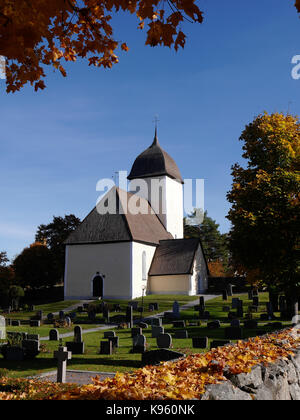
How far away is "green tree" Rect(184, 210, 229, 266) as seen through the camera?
76.2 metres

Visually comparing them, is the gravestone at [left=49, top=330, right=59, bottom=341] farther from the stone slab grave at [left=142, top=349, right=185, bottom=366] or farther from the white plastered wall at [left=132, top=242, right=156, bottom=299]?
the white plastered wall at [left=132, top=242, right=156, bottom=299]

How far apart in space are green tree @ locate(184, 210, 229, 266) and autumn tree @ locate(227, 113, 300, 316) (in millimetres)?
53534

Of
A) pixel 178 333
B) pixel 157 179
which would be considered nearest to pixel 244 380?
pixel 178 333

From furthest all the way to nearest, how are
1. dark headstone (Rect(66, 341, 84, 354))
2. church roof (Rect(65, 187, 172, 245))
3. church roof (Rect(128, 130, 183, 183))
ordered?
church roof (Rect(128, 130, 183, 183)) → church roof (Rect(65, 187, 172, 245)) → dark headstone (Rect(66, 341, 84, 354))

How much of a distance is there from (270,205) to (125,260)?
2584 centimetres

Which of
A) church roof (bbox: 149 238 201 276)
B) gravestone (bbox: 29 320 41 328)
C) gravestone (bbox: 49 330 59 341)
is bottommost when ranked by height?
gravestone (bbox: 29 320 41 328)

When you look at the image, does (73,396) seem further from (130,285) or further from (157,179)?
(157,179)

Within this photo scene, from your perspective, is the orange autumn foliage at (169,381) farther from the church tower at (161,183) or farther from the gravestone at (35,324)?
the church tower at (161,183)

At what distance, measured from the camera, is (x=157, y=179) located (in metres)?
56.9

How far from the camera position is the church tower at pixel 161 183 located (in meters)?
56.3

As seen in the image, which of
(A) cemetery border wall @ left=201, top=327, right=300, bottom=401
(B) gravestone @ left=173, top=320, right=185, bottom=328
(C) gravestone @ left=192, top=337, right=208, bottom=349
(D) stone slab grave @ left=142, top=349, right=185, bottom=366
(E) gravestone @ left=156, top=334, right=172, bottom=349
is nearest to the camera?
(A) cemetery border wall @ left=201, top=327, right=300, bottom=401

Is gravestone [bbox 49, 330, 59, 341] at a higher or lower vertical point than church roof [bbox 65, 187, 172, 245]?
lower

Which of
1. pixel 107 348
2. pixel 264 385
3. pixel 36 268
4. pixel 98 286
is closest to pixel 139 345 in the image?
pixel 107 348

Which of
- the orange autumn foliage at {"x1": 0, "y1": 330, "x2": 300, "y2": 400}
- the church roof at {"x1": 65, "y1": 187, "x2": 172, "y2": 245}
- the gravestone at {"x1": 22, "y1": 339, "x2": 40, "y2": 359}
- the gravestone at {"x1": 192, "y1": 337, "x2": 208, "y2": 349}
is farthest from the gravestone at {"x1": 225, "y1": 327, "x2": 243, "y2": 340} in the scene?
the church roof at {"x1": 65, "y1": 187, "x2": 172, "y2": 245}
